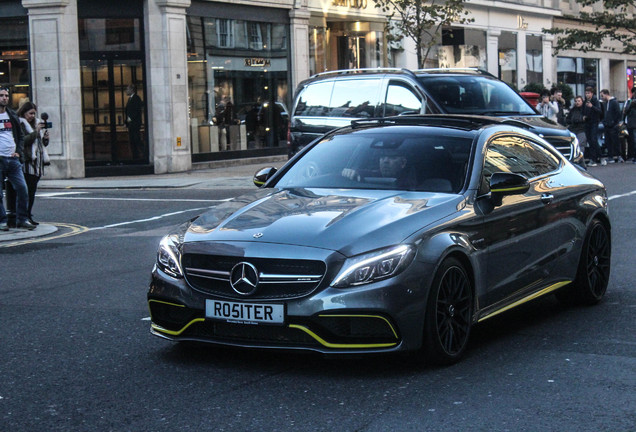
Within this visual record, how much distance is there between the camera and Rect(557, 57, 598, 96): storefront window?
177 ft

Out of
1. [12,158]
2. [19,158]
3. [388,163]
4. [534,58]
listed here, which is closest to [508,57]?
[534,58]

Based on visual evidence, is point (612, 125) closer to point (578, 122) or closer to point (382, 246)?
point (578, 122)

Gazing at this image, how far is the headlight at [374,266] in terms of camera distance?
6.00 metres

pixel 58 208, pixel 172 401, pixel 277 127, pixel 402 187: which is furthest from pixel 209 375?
pixel 277 127

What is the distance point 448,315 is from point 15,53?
22.6 metres

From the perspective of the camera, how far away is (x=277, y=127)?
32938mm

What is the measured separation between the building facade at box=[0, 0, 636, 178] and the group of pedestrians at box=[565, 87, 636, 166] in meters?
9.30

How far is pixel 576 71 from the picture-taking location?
5550 centimetres

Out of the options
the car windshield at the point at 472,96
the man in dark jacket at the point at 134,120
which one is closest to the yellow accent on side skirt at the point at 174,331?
the car windshield at the point at 472,96

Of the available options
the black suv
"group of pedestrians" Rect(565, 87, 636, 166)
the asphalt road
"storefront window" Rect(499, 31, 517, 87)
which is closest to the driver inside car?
the asphalt road

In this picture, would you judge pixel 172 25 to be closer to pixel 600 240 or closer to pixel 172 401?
pixel 600 240

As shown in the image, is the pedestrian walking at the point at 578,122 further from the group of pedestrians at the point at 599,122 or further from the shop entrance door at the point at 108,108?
the shop entrance door at the point at 108,108

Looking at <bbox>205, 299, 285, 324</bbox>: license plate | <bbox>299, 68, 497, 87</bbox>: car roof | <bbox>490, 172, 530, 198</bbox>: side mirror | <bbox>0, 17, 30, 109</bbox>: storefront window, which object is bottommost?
<bbox>205, 299, 285, 324</bbox>: license plate

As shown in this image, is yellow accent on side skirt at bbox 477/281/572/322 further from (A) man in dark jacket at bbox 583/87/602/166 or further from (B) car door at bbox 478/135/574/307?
(A) man in dark jacket at bbox 583/87/602/166
